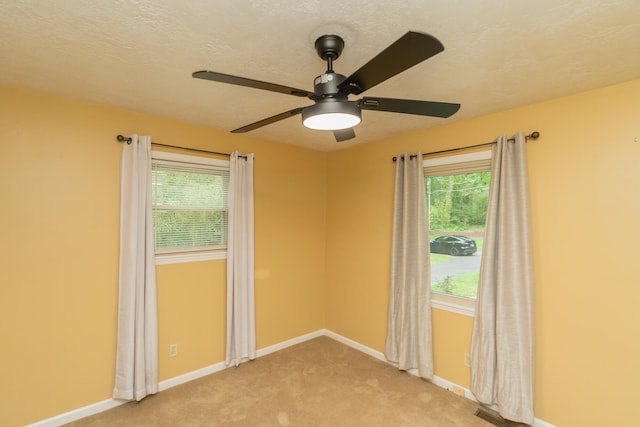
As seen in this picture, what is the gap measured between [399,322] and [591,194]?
2.02 metres

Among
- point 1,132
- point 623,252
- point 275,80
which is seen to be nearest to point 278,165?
point 275,80

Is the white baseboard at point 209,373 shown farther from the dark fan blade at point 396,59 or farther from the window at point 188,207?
the dark fan blade at point 396,59

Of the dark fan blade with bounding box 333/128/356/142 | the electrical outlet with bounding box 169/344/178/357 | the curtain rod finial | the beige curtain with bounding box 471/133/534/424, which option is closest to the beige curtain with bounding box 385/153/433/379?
the beige curtain with bounding box 471/133/534/424

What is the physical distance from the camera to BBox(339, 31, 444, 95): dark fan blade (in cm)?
96

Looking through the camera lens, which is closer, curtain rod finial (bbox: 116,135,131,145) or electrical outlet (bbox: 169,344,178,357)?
curtain rod finial (bbox: 116,135,131,145)

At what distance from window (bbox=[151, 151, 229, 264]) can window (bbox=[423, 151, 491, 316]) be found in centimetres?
221

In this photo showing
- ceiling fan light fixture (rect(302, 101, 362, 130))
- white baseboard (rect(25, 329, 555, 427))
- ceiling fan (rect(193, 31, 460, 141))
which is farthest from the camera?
white baseboard (rect(25, 329, 555, 427))

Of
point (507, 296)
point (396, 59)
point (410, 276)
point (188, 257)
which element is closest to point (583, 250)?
point (507, 296)

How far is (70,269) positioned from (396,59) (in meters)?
2.78

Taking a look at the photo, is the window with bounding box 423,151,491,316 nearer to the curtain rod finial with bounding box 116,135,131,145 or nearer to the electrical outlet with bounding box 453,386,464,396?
the electrical outlet with bounding box 453,386,464,396

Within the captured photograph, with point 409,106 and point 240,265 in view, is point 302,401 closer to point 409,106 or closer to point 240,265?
point 240,265

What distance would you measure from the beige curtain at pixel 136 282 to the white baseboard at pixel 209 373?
15cm

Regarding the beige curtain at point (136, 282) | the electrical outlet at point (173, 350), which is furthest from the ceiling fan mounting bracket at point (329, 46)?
the electrical outlet at point (173, 350)

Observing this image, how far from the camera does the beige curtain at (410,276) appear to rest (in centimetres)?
300
